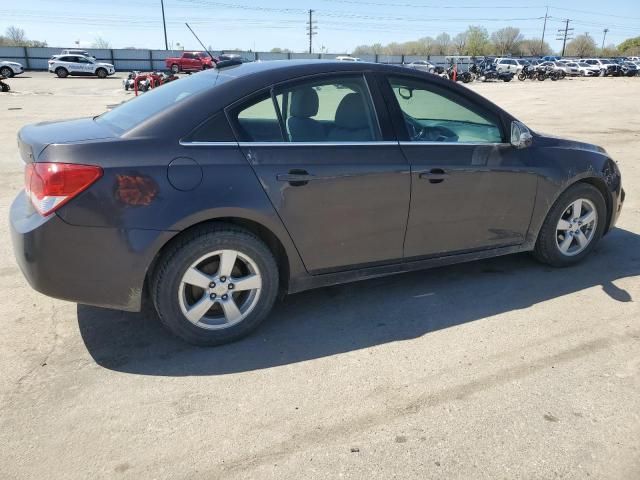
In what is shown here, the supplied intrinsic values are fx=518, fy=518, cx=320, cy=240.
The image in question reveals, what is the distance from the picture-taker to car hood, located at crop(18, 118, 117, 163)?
2.88 m

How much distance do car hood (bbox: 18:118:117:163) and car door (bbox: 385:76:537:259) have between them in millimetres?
1882

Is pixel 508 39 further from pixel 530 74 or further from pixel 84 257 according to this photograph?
pixel 84 257

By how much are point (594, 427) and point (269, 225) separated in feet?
6.61

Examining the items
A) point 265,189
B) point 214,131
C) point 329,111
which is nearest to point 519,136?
point 329,111

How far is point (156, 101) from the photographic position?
339cm

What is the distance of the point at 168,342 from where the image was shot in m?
3.26

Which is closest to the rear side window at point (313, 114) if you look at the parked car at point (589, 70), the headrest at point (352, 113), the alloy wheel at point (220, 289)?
the headrest at point (352, 113)

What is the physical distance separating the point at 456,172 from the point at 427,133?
1.15ft

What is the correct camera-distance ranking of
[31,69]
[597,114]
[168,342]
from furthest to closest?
[31,69], [597,114], [168,342]

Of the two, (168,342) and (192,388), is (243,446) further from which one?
(168,342)

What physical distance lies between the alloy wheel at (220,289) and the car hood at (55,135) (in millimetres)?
915

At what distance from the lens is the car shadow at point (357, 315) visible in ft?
10.2

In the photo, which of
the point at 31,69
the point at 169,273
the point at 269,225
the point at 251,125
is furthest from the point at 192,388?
the point at 31,69

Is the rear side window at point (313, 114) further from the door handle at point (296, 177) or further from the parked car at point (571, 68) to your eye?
the parked car at point (571, 68)
